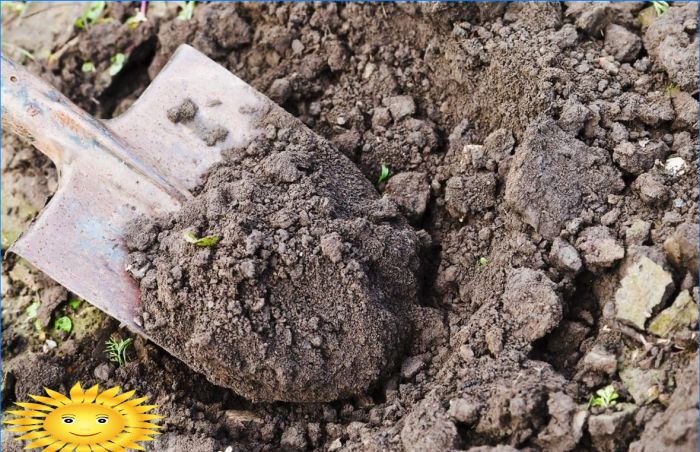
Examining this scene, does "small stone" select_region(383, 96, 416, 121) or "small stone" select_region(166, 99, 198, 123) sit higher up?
"small stone" select_region(383, 96, 416, 121)

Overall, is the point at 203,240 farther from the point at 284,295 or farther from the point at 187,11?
the point at 187,11

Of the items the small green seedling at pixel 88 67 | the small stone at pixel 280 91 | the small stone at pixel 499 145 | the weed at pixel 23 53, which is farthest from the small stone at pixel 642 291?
the weed at pixel 23 53

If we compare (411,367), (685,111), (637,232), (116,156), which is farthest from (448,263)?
(116,156)

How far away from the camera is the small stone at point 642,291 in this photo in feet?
6.55

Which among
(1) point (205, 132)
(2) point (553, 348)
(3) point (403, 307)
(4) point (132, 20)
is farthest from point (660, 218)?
(4) point (132, 20)

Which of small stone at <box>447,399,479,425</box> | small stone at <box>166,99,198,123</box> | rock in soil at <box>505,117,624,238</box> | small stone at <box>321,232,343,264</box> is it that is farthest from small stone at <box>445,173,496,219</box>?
small stone at <box>166,99,198,123</box>

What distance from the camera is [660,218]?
2.19 m

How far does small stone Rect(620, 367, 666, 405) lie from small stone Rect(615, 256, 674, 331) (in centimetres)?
12

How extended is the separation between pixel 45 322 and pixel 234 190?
0.96 meters

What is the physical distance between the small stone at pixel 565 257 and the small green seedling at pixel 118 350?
1.50 meters

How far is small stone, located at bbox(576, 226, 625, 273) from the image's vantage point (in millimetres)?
2141

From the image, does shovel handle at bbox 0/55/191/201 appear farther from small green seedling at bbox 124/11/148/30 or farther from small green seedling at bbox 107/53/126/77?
small green seedling at bbox 124/11/148/30

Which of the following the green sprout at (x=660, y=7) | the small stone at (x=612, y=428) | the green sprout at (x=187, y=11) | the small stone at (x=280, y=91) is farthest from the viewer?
the green sprout at (x=187, y=11)

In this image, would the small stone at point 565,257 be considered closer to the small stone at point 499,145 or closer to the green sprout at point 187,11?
the small stone at point 499,145
